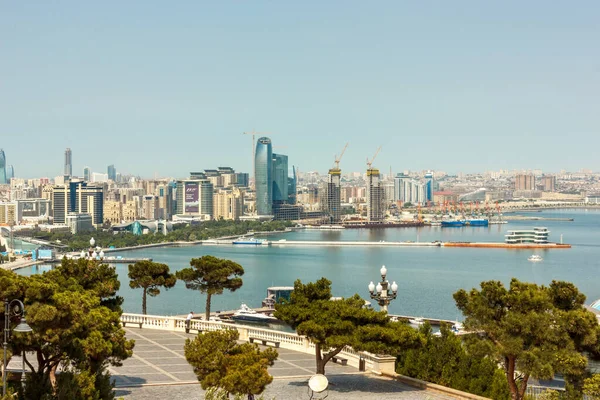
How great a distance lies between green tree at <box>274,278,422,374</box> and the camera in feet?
31.6

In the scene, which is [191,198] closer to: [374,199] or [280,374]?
[374,199]

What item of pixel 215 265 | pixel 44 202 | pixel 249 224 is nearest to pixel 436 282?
pixel 215 265

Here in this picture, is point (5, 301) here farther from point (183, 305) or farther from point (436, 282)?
point (436, 282)

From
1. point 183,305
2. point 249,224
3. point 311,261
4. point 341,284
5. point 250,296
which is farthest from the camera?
point 249,224

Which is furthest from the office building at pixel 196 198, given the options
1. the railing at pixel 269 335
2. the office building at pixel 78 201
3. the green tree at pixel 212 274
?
the railing at pixel 269 335

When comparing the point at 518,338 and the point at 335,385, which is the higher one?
the point at 518,338

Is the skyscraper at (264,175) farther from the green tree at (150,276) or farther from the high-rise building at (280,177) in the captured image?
the green tree at (150,276)

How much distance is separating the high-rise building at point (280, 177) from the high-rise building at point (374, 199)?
14.6 m

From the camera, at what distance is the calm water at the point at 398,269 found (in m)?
32.2

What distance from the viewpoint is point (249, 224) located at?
91375 millimetres

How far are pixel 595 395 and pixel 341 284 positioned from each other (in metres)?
30.5

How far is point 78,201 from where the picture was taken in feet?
318

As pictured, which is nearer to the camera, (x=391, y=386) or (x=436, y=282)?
(x=391, y=386)

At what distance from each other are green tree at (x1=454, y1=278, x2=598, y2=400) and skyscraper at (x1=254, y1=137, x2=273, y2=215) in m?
101
